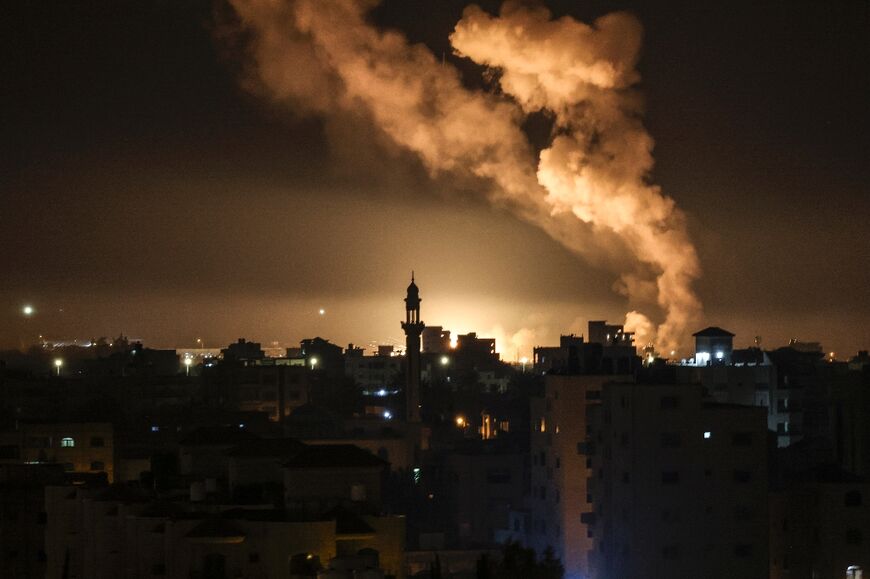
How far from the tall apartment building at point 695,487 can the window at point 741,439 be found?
25 millimetres

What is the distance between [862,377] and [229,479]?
2655 centimetres

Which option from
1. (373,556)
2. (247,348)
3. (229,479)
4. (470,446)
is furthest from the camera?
(247,348)

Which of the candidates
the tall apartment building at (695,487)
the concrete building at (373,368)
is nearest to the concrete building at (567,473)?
the tall apartment building at (695,487)

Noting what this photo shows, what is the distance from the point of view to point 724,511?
169ft

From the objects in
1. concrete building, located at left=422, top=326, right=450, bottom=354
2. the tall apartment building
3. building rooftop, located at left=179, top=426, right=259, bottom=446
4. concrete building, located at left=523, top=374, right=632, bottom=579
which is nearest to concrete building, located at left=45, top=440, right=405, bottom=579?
building rooftop, located at left=179, top=426, right=259, bottom=446

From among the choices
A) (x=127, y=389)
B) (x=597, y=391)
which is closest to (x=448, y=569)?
(x=597, y=391)

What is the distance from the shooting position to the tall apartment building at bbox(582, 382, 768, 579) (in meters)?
51.6

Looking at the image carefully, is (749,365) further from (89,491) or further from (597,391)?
(89,491)

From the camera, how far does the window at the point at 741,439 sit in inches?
2032

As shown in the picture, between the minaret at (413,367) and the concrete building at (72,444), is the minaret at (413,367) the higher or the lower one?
the higher one

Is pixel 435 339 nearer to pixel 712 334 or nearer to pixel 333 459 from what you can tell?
pixel 712 334

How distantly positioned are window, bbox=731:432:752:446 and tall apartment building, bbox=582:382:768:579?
0.02 metres

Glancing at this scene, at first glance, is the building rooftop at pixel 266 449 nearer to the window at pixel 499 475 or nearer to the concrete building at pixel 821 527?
the concrete building at pixel 821 527

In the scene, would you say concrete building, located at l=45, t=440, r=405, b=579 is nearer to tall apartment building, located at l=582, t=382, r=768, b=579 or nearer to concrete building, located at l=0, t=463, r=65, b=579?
concrete building, located at l=0, t=463, r=65, b=579
